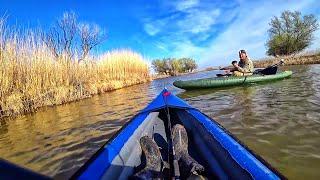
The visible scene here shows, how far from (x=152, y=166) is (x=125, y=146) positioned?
0.40 meters

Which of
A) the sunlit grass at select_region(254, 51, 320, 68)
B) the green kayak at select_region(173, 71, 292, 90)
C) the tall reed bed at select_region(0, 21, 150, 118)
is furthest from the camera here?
the sunlit grass at select_region(254, 51, 320, 68)

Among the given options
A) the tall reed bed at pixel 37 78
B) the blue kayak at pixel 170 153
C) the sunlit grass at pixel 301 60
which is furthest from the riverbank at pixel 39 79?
the sunlit grass at pixel 301 60

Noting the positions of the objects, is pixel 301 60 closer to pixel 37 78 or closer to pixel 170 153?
pixel 37 78

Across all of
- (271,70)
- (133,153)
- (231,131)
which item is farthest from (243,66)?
(133,153)

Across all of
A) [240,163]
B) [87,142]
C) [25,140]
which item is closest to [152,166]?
[240,163]

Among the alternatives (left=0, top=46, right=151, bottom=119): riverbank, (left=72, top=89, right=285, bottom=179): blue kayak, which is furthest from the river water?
(left=0, top=46, right=151, bottom=119): riverbank

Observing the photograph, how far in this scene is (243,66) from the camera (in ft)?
39.9

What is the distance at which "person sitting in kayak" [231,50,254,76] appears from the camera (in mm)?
11732

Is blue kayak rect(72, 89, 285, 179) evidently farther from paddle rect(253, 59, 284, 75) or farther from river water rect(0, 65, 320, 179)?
paddle rect(253, 59, 284, 75)

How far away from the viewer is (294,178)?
2.93 meters

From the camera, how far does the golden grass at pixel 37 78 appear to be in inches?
358

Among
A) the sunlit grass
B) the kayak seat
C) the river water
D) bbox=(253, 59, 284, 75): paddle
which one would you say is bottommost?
the river water

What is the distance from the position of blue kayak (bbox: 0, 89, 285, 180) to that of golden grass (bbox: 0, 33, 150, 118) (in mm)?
6139

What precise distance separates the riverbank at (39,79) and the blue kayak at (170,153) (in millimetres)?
6134
